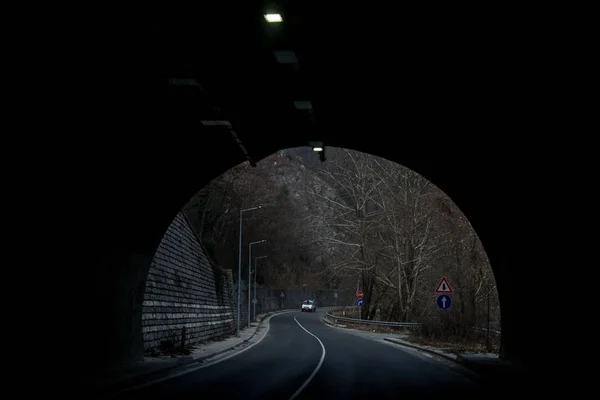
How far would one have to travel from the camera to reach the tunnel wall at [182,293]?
23062 mm

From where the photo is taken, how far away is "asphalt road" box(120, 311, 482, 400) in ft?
45.0

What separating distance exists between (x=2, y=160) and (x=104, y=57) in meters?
2.49

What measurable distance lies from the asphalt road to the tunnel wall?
2.85 metres

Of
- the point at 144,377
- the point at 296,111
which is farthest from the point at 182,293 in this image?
the point at 296,111

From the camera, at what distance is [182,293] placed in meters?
27.8

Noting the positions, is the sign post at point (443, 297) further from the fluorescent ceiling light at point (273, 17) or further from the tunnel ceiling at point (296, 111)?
the fluorescent ceiling light at point (273, 17)

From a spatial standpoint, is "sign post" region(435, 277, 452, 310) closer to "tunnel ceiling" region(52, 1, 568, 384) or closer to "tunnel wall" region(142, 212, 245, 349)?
"tunnel ceiling" region(52, 1, 568, 384)

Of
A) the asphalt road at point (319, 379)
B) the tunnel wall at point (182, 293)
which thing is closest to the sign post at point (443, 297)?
Answer: the asphalt road at point (319, 379)

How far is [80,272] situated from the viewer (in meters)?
Result: 15.2

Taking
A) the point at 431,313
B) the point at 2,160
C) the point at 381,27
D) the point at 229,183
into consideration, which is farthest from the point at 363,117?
the point at 229,183

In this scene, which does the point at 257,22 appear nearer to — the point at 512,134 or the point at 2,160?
the point at 2,160

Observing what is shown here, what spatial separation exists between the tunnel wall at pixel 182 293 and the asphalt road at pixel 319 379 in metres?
2.85

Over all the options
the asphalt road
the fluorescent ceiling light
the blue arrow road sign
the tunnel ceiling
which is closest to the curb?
the asphalt road

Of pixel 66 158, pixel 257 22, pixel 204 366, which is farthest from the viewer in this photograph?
pixel 204 366
